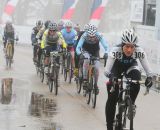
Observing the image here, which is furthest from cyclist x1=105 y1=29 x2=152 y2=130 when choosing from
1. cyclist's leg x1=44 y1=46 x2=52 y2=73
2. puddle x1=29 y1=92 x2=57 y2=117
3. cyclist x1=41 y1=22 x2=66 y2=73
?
cyclist's leg x1=44 y1=46 x2=52 y2=73

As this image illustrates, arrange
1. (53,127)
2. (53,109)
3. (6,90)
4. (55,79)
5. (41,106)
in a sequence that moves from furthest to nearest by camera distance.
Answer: (6,90) < (55,79) < (41,106) < (53,109) < (53,127)

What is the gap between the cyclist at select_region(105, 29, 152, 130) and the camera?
8.02 m

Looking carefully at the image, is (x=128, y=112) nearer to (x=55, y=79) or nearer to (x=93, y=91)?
(x=93, y=91)

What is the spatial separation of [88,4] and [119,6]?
10.2ft

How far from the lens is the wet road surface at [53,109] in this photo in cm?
1003

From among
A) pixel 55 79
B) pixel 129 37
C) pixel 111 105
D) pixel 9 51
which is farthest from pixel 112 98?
pixel 9 51

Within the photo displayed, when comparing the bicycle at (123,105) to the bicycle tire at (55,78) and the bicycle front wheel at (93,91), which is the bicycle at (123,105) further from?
the bicycle tire at (55,78)

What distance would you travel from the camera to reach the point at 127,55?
8.20m

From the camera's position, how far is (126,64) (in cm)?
833

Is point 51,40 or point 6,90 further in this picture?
point 51,40

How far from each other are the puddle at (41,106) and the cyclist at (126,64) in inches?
114

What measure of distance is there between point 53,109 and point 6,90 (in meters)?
3.15

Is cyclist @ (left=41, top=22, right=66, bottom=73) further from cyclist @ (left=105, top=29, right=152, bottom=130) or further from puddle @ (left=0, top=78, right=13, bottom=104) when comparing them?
cyclist @ (left=105, top=29, right=152, bottom=130)

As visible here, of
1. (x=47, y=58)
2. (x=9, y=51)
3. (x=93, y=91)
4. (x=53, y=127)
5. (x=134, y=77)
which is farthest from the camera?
(x=9, y=51)
